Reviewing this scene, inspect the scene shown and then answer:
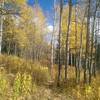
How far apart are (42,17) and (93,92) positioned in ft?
98.9

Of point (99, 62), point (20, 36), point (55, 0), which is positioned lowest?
point (99, 62)

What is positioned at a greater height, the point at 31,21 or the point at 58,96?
the point at 31,21

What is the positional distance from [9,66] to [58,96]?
18.0 feet

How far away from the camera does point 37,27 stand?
42062 millimetres

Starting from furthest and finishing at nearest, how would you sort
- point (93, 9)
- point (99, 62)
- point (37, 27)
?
point (99, 62) → point (37, 27) → point (93, 9)

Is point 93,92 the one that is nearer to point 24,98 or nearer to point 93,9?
point 24,98

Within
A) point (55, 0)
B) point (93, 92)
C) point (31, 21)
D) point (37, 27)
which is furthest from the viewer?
point (37, 27)

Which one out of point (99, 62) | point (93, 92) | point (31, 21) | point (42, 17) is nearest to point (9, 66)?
point (93, 92)

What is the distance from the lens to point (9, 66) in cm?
1717

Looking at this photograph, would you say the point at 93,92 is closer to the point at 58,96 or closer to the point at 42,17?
the point at 58,96

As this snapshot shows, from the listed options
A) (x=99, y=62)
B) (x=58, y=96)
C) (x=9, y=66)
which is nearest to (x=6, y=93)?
(x=58, y=96)

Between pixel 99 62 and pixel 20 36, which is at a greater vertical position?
pixel 20 36

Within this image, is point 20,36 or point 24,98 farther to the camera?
point 20,36

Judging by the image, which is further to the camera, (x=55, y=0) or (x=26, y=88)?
(x=55, y=0)
